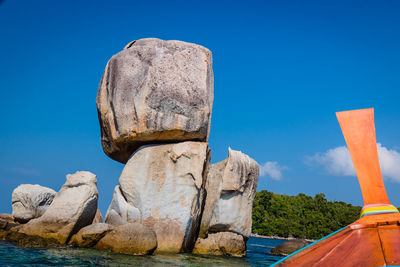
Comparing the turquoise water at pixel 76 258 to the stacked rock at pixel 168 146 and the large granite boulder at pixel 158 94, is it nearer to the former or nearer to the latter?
the stacked rock at pixel 168 146

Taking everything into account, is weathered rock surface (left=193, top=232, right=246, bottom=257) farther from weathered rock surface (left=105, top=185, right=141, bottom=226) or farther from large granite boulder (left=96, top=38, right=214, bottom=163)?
large granite boulder (left=96, top=38, right=214, bottom=163)

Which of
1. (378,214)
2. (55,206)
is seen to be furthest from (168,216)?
(378,214)

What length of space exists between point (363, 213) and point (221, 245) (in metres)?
9.25

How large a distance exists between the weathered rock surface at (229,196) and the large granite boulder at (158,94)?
1.65 meters

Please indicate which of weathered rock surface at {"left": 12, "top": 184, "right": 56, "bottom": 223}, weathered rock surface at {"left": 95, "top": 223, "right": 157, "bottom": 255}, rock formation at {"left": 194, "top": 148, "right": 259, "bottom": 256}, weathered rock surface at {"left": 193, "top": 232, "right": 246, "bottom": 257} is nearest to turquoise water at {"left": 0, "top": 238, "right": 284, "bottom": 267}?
weathered rock surface at {"left": 95, "top": 223, "right": 157, "bottom": 255}

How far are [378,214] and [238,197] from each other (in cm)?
1006

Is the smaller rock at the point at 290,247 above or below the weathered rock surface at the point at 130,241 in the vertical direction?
below

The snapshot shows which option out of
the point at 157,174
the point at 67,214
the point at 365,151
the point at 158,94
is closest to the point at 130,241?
the point at 157,174

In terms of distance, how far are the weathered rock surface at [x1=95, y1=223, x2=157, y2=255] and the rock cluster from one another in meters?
0.03

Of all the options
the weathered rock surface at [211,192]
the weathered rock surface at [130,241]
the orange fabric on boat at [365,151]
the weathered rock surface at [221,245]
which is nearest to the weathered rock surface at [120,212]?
the weathered rock surface at [130,241]

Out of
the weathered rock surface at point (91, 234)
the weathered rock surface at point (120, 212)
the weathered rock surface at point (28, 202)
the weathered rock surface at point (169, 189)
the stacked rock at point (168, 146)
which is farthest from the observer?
the weathered rock surface at point (28, 202)

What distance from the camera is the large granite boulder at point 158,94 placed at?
11.7 metres

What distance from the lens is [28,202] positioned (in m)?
16.4

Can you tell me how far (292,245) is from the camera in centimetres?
1548
